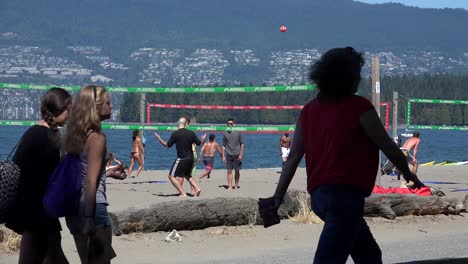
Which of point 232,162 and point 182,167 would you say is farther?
point 232,162

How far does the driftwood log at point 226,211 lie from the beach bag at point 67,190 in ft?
18.1

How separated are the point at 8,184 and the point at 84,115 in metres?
0.60

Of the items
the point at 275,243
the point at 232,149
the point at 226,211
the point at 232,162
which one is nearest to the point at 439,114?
the point at 232,149

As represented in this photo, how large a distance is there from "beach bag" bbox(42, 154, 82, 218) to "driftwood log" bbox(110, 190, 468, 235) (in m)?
5.52

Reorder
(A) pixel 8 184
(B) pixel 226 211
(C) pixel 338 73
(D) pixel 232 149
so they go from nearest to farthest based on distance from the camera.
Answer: (C) pixel 338 73 → (A) pixel 8 184 → (B) pixel 226 211 → (D) pixel 232 149

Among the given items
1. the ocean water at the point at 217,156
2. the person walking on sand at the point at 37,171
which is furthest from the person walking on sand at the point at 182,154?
the person walking on sand at the point at 37,171

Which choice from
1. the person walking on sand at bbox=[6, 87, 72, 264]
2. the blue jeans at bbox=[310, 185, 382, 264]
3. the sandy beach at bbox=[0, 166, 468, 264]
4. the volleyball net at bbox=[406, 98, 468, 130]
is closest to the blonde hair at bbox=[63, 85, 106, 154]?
the person walking on sand at bbox=[6, 87, 72, 264]

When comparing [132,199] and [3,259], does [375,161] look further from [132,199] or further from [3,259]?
[132,199]

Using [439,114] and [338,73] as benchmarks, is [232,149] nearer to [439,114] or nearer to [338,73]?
[338,73]

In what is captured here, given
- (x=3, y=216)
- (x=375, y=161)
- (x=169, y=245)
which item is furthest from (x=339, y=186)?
(x=169, y=245)

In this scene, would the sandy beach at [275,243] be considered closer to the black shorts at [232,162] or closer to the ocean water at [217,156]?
the black shorts at [232,162]

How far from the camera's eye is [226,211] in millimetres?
13453

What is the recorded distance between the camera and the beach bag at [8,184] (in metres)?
6.81

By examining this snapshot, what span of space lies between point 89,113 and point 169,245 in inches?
228
